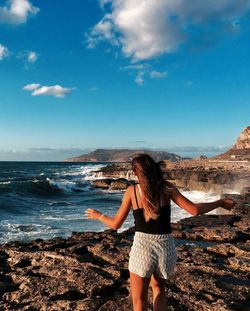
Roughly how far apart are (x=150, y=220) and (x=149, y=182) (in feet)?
1.21

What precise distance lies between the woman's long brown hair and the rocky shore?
72.4 inches

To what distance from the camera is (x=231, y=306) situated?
4.77m

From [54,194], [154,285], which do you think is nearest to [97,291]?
[154,285]

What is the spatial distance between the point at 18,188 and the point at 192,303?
122 feet

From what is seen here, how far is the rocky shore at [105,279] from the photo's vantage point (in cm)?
488

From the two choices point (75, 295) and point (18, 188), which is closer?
point (75, 295)

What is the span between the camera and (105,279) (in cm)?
559

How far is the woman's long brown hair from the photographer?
3.50 metres

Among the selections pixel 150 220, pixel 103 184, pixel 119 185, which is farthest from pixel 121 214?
pixel 103 184

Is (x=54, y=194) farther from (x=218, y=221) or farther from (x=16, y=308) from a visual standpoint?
(x=16, y=308)

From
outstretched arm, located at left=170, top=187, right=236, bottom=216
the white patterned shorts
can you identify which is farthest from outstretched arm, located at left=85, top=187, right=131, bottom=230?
outstretched arm, located at left=170, top=187, right=236, bottom=216

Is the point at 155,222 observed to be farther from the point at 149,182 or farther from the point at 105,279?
the point at 105,279

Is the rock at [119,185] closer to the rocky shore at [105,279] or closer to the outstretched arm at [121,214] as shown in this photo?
the rocky shore at [105,279]

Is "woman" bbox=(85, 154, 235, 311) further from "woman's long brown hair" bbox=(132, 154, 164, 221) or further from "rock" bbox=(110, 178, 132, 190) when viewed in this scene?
"rock" bbox=(110, 178, 132, 190)
